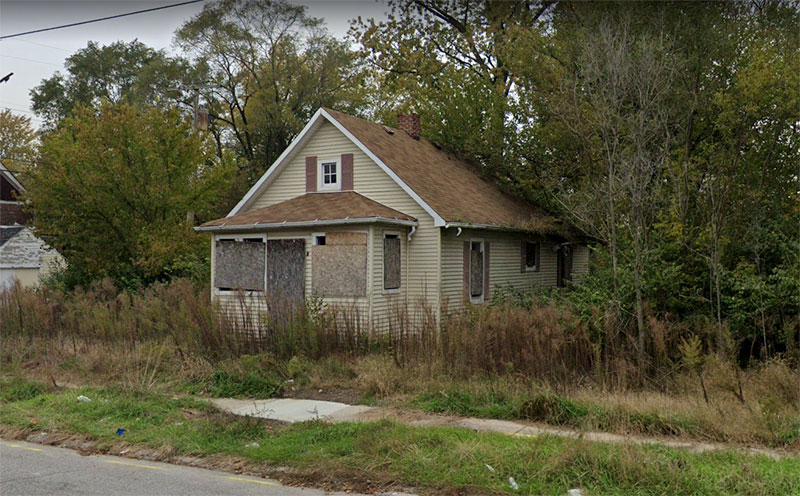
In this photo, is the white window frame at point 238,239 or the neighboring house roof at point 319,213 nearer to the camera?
the neighboring house roof at point 319,213

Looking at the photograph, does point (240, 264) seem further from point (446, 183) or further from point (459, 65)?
point (459, 65)

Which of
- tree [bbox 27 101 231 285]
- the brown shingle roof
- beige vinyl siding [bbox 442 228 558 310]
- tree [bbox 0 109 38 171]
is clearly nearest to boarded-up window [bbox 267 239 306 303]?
the brown shingle roof

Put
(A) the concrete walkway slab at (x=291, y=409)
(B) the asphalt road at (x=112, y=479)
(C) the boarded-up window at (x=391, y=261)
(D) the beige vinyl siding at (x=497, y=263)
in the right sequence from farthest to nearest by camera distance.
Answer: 1. (D) the beige vinyl siding at (x=497, y=263)
2. (C) the boarded-up window at (x=391, y=261)
3. (A) the concrete walkway slab at (x=291, y=409)
4. (B) the asphalt road at (x=112, y=479)

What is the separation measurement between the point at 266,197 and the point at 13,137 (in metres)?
38.3

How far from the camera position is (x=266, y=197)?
71.2 feet

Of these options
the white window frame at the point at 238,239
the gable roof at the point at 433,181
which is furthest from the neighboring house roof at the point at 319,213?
the gable roof at the point at 433,181

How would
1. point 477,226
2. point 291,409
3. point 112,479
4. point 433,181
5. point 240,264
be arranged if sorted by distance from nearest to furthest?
point 112,479, point 291,409, point 477,226, point 240,264, point 433,181

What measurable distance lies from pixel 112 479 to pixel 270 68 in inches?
1337

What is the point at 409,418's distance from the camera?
942cm

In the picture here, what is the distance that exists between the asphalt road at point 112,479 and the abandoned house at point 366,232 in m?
7.67

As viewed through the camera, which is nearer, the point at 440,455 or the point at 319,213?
the point at 440,455

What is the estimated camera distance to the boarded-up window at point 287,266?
61.3 feet

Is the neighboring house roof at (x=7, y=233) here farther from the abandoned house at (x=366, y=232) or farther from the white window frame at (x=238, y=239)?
the white window frame at (x=238, y=239)

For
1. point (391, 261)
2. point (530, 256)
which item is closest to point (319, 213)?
point (391, 261)
